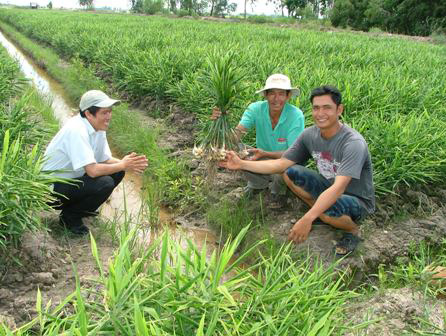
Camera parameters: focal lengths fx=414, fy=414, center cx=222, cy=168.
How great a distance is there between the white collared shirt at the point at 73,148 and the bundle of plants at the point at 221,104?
83cm

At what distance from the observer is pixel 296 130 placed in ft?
10.8

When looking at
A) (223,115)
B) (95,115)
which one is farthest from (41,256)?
(223,115)

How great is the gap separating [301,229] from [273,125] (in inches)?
40.1

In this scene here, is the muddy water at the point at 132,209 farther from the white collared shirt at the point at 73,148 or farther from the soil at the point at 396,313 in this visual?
the soil at the point at 396,313

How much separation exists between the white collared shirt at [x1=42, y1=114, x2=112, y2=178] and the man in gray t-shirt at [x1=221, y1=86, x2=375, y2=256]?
98 cm

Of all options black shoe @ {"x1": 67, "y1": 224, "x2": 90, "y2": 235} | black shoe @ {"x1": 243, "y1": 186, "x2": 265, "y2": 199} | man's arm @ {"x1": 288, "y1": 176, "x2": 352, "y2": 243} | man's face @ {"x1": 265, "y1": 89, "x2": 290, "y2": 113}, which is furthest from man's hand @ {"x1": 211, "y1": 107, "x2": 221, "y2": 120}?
black shoe @ {"x1": 67, "y1": 224, "x2": 90, "y2": 235}

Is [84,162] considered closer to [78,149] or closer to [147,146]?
[78,149]

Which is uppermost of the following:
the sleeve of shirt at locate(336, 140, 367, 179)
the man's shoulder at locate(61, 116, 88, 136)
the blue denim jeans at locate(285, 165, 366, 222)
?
the man's shoulder at locate(61, 116, 88, 136)

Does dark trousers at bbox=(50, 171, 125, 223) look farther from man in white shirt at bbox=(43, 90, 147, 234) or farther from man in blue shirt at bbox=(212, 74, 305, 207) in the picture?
man in blue shirt at bbox=(212, 74, 305, 207)

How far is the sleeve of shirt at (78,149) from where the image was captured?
2.80m

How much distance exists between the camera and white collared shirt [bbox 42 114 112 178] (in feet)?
9.21

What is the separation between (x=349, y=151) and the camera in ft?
8.76

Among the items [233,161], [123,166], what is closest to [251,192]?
[233,161]

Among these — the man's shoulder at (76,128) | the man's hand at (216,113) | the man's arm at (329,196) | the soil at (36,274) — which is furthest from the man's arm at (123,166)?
the man's arm at (329,196)
